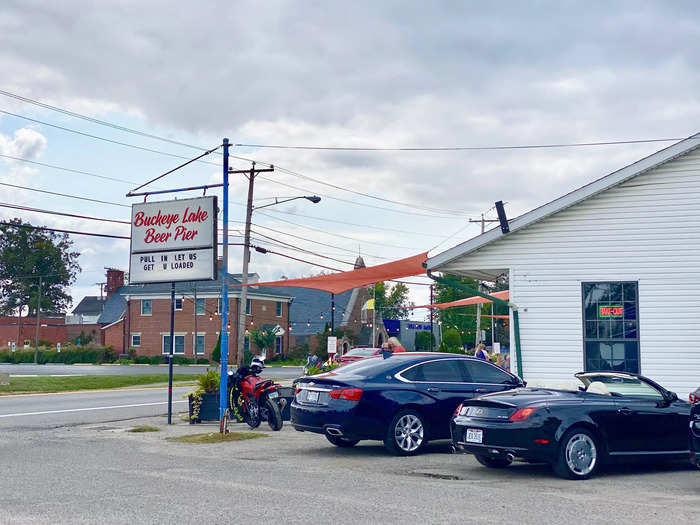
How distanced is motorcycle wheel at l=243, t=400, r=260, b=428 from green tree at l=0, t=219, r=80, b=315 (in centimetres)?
9016

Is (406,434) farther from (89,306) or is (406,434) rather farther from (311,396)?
(89,306)

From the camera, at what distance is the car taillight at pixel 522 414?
10.1m

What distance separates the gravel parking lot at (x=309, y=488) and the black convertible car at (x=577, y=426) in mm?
291

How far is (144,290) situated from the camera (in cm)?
7325

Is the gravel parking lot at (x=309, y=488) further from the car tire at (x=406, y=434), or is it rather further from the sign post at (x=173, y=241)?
the sign post at (x=173, y=241)

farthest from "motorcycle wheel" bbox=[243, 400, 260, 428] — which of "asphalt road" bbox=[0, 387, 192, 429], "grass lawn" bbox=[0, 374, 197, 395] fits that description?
"grass lawn" bbox=[0, 374, 197, 395]

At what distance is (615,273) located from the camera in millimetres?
16703

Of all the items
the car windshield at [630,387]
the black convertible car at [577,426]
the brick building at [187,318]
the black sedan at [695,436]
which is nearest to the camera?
the black sedan at [695,436]

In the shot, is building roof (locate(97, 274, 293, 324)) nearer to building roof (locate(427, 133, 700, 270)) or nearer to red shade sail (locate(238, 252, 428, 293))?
red shade sail (locate(238, 252, 428, 293))

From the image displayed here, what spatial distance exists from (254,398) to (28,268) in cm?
9314

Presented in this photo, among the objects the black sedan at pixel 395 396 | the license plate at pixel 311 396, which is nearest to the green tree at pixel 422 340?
the black sedan at pixel 395 396

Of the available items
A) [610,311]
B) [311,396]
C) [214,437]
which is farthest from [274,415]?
[610,311]

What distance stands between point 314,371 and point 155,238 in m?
4.78

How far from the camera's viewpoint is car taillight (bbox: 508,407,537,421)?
10.1m
